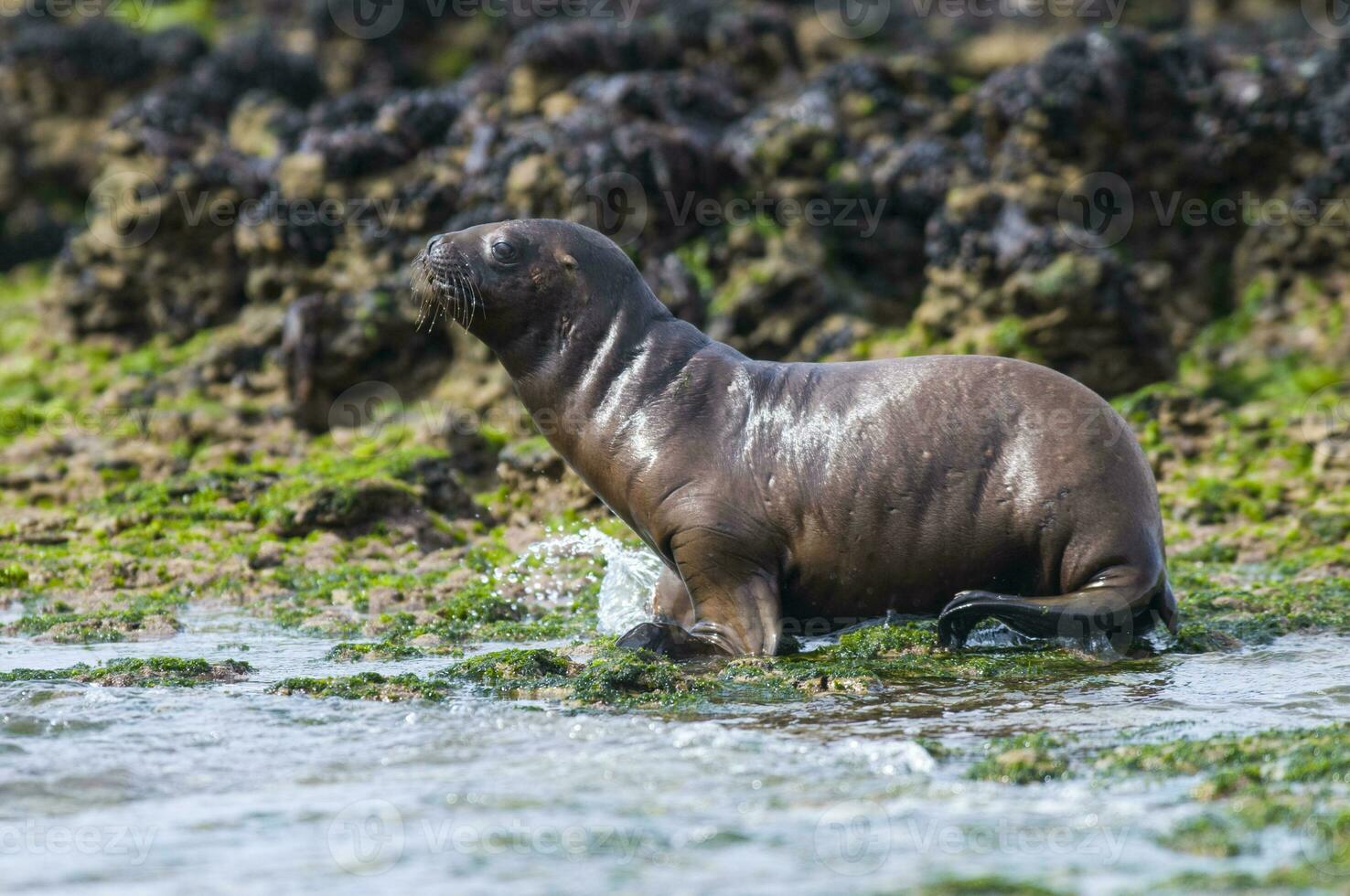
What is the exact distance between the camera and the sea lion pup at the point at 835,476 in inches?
258

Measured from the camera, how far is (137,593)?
859 centimetres

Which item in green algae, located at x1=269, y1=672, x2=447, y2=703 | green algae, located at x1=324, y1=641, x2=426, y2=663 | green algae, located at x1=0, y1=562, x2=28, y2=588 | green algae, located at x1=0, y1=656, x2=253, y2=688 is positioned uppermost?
green algae, located at x1=269, y1=672, x2=447, y2=703

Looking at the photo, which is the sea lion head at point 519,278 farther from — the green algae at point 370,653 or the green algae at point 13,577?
the green algae at point 13,577

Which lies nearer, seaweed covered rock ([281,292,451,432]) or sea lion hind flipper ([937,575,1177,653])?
sea lion hind flipper ([937,575,1177,653])

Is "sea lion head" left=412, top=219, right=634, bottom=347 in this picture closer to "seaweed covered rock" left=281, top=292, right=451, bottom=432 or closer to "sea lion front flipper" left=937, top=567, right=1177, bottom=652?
"sea lion front flipper" left=937, top=567, right=1177, bottom=652

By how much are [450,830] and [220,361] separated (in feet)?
33.4

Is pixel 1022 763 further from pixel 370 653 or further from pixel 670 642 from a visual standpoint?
pixel 370 653

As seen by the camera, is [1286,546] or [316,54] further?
[316,54]

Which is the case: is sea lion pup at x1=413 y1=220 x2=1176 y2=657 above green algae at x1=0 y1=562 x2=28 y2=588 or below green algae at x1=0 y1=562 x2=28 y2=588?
above

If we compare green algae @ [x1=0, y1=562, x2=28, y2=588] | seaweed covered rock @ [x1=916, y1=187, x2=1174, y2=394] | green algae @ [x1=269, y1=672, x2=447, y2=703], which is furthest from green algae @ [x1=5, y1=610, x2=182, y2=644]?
seaweed covered rock @ [x1=916, y1=187, x2=1174, y2=394]

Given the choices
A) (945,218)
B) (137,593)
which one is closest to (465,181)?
(945,218)

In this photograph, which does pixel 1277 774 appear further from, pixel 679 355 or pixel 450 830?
pixel 679 355

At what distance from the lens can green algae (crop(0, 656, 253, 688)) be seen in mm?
5895

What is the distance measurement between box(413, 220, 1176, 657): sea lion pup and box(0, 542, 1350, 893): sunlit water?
2.54ft
